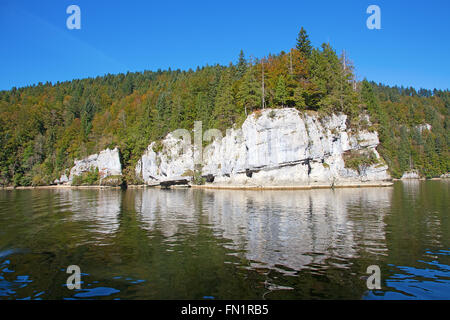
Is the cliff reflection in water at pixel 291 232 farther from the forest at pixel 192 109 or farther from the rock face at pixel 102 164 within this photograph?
the rock face at pixel 102 164

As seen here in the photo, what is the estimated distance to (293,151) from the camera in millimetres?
53062

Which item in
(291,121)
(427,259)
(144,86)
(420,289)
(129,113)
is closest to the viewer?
(420,289)

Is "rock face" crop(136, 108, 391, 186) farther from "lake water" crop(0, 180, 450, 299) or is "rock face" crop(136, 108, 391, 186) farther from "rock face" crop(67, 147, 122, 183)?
"rock face" crop(67, 147, 122, 183)

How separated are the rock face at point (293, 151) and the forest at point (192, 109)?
10.8ft

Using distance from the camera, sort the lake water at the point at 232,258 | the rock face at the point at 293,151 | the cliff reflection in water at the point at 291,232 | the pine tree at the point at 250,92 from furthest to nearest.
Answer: the pine tree at the point at 250,92, the rock face at the point at 293,151, the cliff reflection in water at the point at 291,232, the lake water at the point at 232,258

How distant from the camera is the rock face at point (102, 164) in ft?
272

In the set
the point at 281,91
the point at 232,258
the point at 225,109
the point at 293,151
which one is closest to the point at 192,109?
the point at 225,109

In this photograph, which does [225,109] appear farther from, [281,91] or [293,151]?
[293,151]

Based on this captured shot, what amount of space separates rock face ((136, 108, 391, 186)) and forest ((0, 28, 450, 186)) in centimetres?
330

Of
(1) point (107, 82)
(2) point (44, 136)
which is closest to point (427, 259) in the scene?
(2) point (44, 136)

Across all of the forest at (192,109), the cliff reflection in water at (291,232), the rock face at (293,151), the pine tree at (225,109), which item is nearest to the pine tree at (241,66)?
the forest at (192,109)
